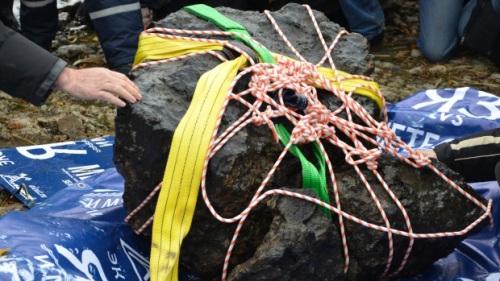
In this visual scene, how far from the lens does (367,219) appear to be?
2.28m

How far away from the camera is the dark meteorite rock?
6.97ft

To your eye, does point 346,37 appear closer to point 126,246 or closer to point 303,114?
point 303,114

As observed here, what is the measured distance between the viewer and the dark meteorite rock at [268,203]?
212cm

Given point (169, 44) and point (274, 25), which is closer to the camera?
point (169, 44)

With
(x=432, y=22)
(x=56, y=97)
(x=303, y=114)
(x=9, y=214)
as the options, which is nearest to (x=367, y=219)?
(x=303, y=114)

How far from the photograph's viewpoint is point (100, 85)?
2285 millimetres

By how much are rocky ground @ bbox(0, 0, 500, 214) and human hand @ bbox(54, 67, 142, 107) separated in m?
0.76

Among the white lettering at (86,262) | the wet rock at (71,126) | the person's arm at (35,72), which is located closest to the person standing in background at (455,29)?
the wet rock at (71,126)

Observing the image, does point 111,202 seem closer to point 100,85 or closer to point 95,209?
point 95,209

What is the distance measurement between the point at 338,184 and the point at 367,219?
0.13 meters

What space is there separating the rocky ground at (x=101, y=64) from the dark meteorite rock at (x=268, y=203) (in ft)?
2.96

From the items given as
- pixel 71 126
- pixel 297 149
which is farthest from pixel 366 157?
pixel 71 126

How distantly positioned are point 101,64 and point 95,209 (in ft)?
6.80

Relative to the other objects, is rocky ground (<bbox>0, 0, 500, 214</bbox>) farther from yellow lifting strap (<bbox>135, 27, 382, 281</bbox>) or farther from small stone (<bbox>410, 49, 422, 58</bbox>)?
yellow lifting strap (<bbox>135, 27, 382, 281</bbox>)
